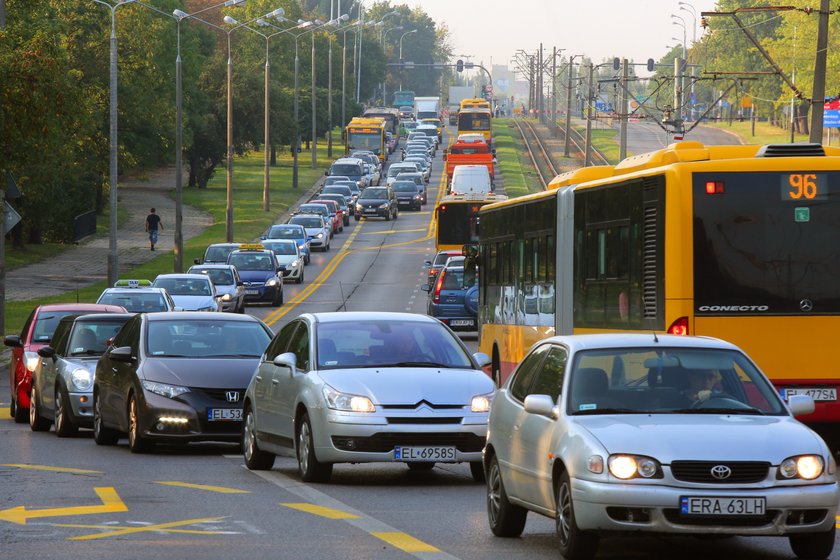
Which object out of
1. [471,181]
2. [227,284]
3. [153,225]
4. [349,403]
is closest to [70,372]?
[349,403]

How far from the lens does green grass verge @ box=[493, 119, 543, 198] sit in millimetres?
104438

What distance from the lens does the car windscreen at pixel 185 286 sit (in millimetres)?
41938

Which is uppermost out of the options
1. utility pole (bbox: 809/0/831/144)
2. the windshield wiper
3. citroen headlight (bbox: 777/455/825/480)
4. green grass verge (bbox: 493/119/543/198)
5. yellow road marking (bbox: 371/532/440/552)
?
utility pole (bbox: 809/0/831/144)

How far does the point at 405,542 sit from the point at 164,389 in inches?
294

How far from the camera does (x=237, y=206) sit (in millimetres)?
92062

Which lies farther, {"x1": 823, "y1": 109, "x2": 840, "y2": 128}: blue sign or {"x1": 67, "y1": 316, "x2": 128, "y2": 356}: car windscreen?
{"x1": 823, "y1": 109, "x2": 840, "y2": 128}: blue sign

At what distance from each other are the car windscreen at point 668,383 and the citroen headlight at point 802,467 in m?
0.75

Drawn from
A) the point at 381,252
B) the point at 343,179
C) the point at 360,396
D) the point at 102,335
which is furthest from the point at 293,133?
the point at 360,396

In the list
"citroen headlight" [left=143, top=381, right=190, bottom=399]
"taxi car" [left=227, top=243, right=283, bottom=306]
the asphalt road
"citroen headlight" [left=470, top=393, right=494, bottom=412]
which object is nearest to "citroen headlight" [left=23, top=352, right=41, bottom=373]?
the asphalt road

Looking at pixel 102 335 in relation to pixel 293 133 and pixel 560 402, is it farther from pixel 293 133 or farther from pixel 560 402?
pixel 293 133

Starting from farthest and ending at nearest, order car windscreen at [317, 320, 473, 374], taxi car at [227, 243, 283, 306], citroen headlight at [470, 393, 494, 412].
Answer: taxi car at [227, 243, 283, 306], car windscreen at [317, 320, 473, 374], citroen headlight at [470, 393, 494, 412]

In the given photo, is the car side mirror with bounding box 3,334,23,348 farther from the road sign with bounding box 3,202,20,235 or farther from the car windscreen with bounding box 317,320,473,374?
the road sign with bounding box 3,202,20,235

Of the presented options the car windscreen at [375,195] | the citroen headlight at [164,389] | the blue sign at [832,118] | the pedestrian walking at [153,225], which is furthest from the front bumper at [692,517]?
the blue sign at [832,118]

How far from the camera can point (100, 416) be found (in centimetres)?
1988
